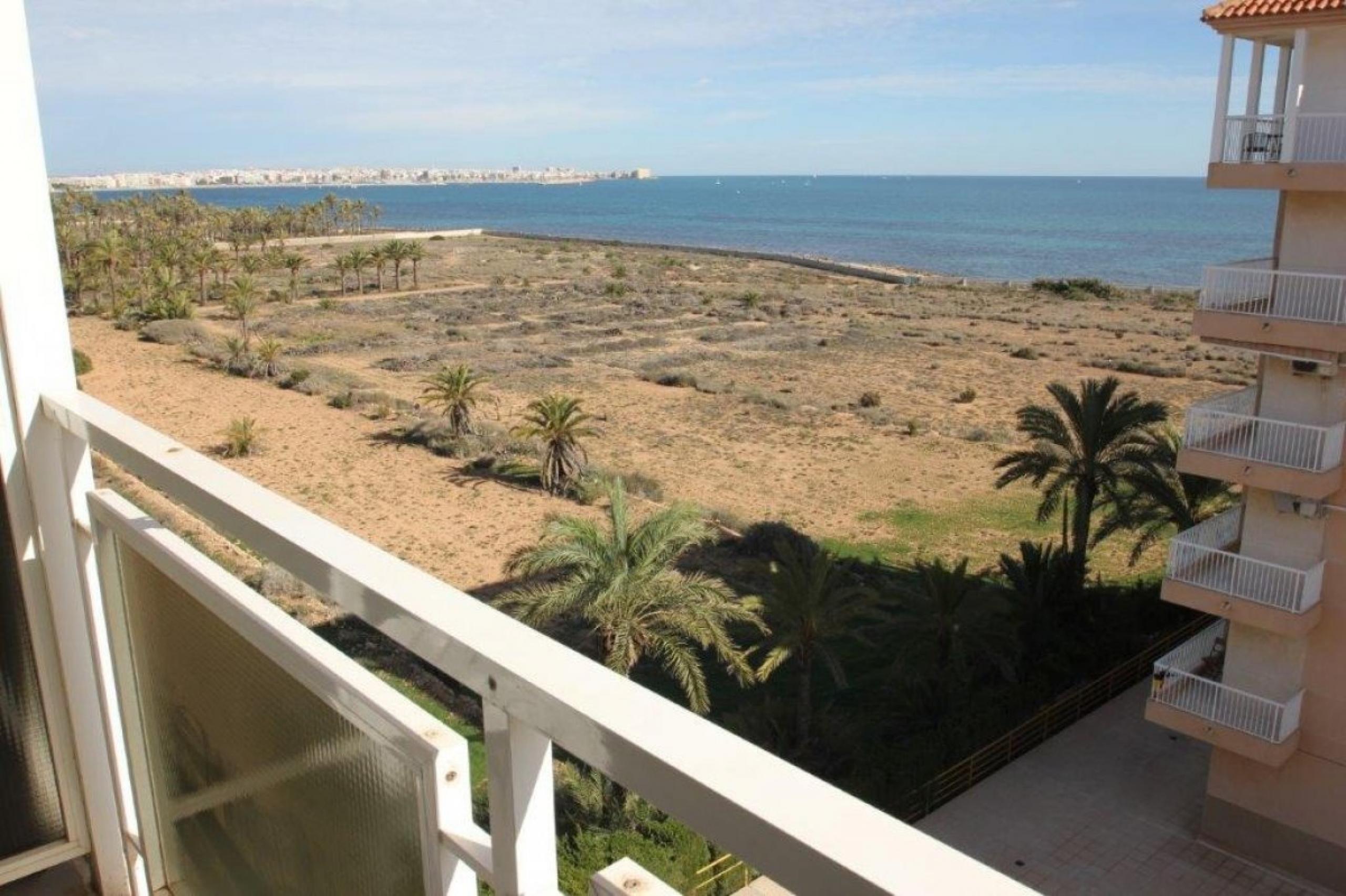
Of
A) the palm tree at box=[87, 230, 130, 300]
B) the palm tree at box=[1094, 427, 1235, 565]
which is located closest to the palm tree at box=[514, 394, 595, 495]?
the palm tree at box=[1094, 427, 1235, 565]

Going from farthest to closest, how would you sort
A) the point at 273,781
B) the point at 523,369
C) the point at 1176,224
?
the point at 1176,224
the point at 523,369
the point at 273,781

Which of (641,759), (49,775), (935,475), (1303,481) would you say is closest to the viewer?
(641,759)

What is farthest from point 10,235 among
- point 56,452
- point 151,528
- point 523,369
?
point 523,369

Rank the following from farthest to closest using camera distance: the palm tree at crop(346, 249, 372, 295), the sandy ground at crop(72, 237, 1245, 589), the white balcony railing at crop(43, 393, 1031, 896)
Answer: the palm tree at crop(346, 249, 372, 295) → the sandy ground at crop(72, 237, 1245, 589) → the white balcony railing at crop(43, 393, 1031, 896)

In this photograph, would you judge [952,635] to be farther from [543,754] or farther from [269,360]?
[269,360]

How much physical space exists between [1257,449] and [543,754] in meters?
9.62

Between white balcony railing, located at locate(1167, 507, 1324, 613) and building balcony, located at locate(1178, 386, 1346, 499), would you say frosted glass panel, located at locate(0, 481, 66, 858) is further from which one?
white balcony railing, located at locate(1167, 507, 1324, 613)

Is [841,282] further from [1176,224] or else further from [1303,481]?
[1176,224]

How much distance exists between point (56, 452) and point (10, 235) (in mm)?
433

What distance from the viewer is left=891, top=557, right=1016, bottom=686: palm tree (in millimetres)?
12727

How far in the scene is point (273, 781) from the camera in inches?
62.9

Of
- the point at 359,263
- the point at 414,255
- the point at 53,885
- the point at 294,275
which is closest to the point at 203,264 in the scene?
the point at 294,275

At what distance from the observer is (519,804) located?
1017 mm

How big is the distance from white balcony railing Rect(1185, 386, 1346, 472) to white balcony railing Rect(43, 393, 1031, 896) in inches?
361
